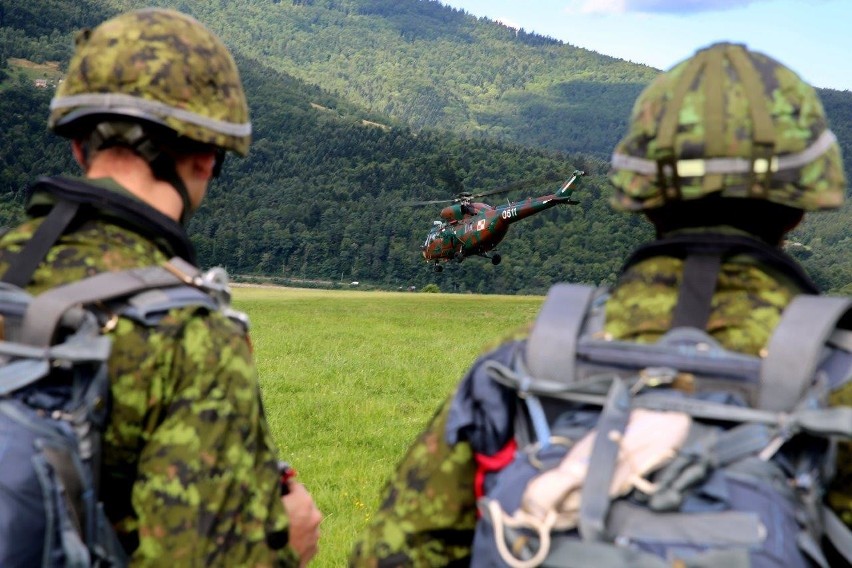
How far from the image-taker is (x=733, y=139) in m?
2.16

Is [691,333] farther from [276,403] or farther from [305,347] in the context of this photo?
[305,347]

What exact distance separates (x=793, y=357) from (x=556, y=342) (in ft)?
1.43

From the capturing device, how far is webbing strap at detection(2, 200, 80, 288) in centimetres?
253

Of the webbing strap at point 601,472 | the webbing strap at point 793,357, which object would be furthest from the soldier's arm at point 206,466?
the webbing strap at point 793,357

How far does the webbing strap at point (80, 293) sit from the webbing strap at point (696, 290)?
1.17 meters

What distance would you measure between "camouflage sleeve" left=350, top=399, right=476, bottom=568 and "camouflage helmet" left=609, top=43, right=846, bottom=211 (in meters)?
0.66

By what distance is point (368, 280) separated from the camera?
111688 mm

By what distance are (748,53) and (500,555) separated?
3.85 ft

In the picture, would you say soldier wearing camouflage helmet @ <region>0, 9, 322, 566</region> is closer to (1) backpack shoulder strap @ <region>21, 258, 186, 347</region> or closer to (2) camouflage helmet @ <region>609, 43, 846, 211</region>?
(1) backpack shoulder strap @ <region>21, 258, 186, 347</region>

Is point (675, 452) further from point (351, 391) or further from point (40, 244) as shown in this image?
point (351, 391)

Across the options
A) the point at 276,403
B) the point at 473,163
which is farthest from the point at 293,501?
the point at 473,163

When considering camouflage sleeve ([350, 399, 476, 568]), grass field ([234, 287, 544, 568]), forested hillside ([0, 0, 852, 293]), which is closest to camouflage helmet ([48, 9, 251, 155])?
grass field ([234, 287, 544, 568])

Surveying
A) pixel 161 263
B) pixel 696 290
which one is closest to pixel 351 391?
pixel 161 263

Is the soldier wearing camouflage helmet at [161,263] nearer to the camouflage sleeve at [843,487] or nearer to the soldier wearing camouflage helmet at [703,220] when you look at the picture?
the soldier wearing camouflage helmet at [703,220]
